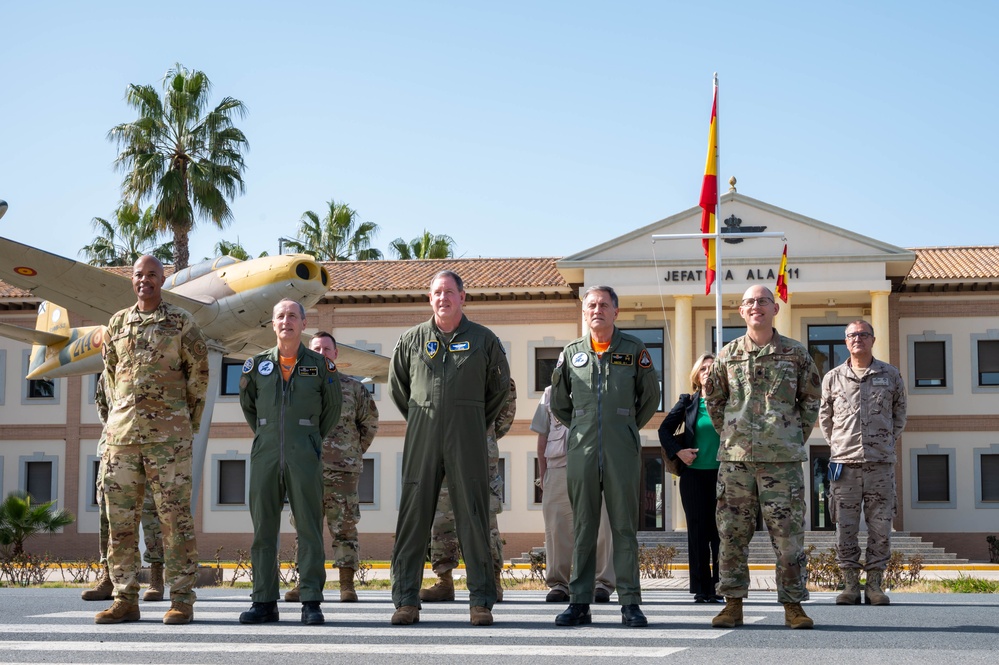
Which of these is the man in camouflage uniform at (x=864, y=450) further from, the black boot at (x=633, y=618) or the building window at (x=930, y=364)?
the building window at (x=930, y=364)

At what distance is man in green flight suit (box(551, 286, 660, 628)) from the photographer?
24.4ft

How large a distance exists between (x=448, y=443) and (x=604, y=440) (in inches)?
37.4

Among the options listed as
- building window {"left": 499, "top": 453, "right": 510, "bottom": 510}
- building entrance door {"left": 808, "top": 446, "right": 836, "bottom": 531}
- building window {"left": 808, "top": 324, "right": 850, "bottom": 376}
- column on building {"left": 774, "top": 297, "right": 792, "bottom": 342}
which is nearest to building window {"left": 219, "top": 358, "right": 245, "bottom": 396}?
building window {"left": 499, "top": 453, "right": 510, "bottom": 510}

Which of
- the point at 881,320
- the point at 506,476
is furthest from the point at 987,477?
the point at 506,476

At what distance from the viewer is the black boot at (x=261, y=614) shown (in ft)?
24.8

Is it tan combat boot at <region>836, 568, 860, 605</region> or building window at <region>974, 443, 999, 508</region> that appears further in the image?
building window at <region>974, 443, 999, 508</region>

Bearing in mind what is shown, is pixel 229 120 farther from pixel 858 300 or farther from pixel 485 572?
pixel 485 572

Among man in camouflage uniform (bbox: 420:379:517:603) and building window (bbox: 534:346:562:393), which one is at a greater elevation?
building window (bbox: 534:346:562:393)

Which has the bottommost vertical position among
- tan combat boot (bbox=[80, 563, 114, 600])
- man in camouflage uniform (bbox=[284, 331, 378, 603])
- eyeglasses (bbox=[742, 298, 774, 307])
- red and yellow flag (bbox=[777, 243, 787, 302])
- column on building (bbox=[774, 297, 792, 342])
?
tan combat boot (bbox=[80, 563, 114, 600])

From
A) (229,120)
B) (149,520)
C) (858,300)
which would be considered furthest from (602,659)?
(229,120)

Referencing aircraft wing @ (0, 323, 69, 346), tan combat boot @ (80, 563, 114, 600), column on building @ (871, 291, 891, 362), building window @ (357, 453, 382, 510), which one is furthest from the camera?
building window @ (357, 453, 382, 510)

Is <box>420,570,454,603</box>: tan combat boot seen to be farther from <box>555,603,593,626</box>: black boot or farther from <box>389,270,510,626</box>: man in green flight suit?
<box>555,603,593,626</box>: black boot

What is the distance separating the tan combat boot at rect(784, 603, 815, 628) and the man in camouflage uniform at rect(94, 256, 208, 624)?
362 centimetres

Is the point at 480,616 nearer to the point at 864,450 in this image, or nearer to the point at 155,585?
the point at 155,585
